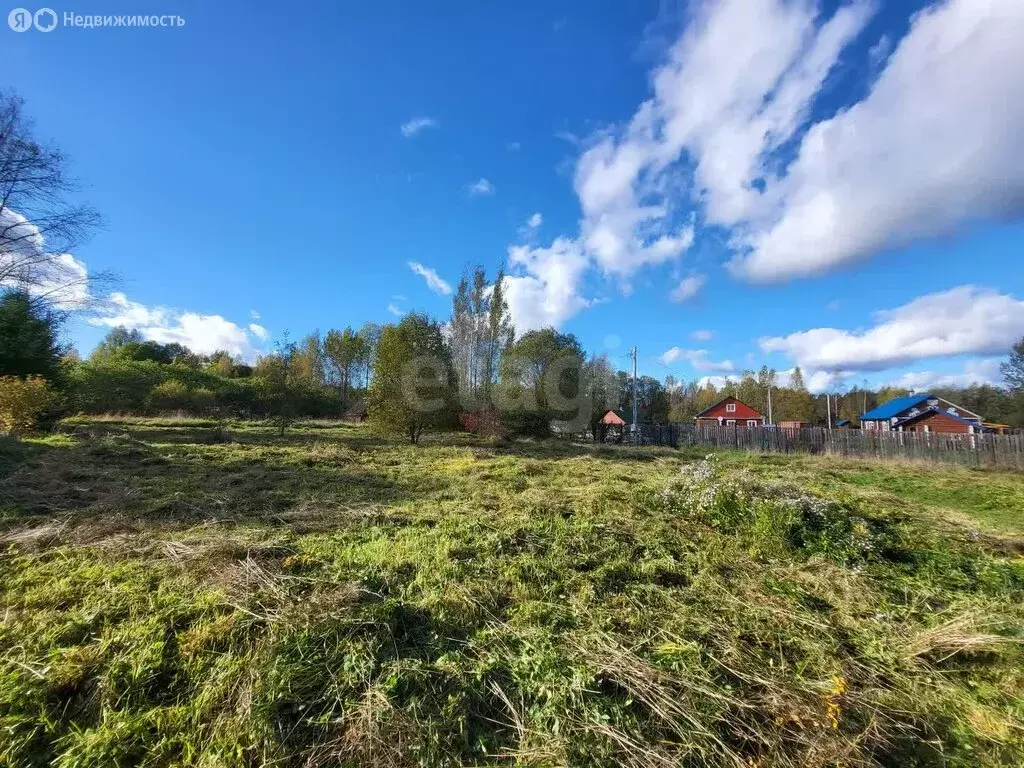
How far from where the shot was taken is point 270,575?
3084mm

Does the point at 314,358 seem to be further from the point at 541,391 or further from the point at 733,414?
the point at 733,414

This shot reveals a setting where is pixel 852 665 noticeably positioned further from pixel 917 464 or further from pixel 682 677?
pixel 917 464

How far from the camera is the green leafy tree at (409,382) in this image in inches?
618

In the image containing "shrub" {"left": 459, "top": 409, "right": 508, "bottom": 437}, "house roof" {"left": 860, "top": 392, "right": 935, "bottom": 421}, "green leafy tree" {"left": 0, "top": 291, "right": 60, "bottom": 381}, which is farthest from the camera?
"house roof" {"left": 860, "top": 392, "right": 935, "bottom": 421}

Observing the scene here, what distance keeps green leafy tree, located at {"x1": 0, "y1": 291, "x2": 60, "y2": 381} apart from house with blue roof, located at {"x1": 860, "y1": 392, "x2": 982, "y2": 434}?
123 ft

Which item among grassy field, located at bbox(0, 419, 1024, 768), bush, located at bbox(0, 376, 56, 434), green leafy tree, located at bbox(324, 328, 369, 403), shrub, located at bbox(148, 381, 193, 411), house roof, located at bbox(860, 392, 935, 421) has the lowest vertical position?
grassy field, located at bbox(0, 419, 1024, 768)

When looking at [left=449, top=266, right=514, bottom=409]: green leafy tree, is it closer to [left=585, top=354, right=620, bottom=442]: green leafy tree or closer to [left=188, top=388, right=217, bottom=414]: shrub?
[left=585, top=354, right=620, bottom=442]: green leafy tree

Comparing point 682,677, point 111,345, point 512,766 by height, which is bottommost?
point 512,766

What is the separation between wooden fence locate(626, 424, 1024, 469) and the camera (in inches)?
539

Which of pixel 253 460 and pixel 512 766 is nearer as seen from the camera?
pixel 512 766

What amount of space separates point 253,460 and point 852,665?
35.2 feet

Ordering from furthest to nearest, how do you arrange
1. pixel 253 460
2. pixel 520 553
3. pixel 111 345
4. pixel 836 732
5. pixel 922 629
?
1. pixel 111 345
2. pixel 253 460
3. pixel 520 553
4. pixel 922 629
5. pixel 836 732

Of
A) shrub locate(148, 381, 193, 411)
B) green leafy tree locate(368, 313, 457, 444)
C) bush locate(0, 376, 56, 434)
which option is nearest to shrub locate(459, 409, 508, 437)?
green leafy tree locate(368, 313, 457, 444)

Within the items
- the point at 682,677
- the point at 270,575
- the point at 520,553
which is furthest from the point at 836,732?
the point at 270,575
